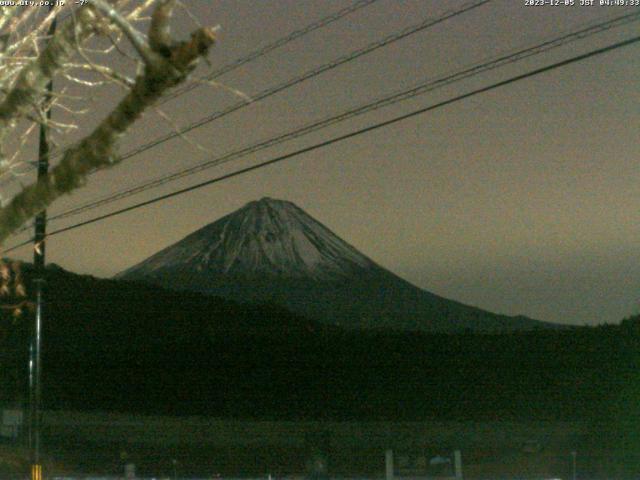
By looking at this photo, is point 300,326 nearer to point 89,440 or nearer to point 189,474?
point 89,440

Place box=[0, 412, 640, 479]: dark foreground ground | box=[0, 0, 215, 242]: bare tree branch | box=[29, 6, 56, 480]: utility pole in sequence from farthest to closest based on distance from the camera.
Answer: box=[0, 412, 640, 479]: dark foreground ground → box=[29, 6, 56, 480]: utility pole → box=[0, 0, 215, 242]: bare tree branch

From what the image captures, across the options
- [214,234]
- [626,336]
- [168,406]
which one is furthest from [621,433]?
[214,234]

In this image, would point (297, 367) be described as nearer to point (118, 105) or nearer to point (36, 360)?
point (36, 360)

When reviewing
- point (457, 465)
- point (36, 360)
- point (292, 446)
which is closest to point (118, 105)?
point (36, 360)

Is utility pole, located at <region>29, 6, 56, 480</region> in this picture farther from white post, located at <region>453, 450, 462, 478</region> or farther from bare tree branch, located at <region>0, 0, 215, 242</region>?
bare tree branch, located at <region>0, 0, 215, 242</region>

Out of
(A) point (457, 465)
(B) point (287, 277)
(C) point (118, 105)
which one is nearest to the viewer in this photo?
(C) point (118, 105)

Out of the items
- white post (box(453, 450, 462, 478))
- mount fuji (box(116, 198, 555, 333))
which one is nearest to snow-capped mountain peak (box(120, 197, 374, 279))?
mount fuji (box(116, 198, 555, 333))
